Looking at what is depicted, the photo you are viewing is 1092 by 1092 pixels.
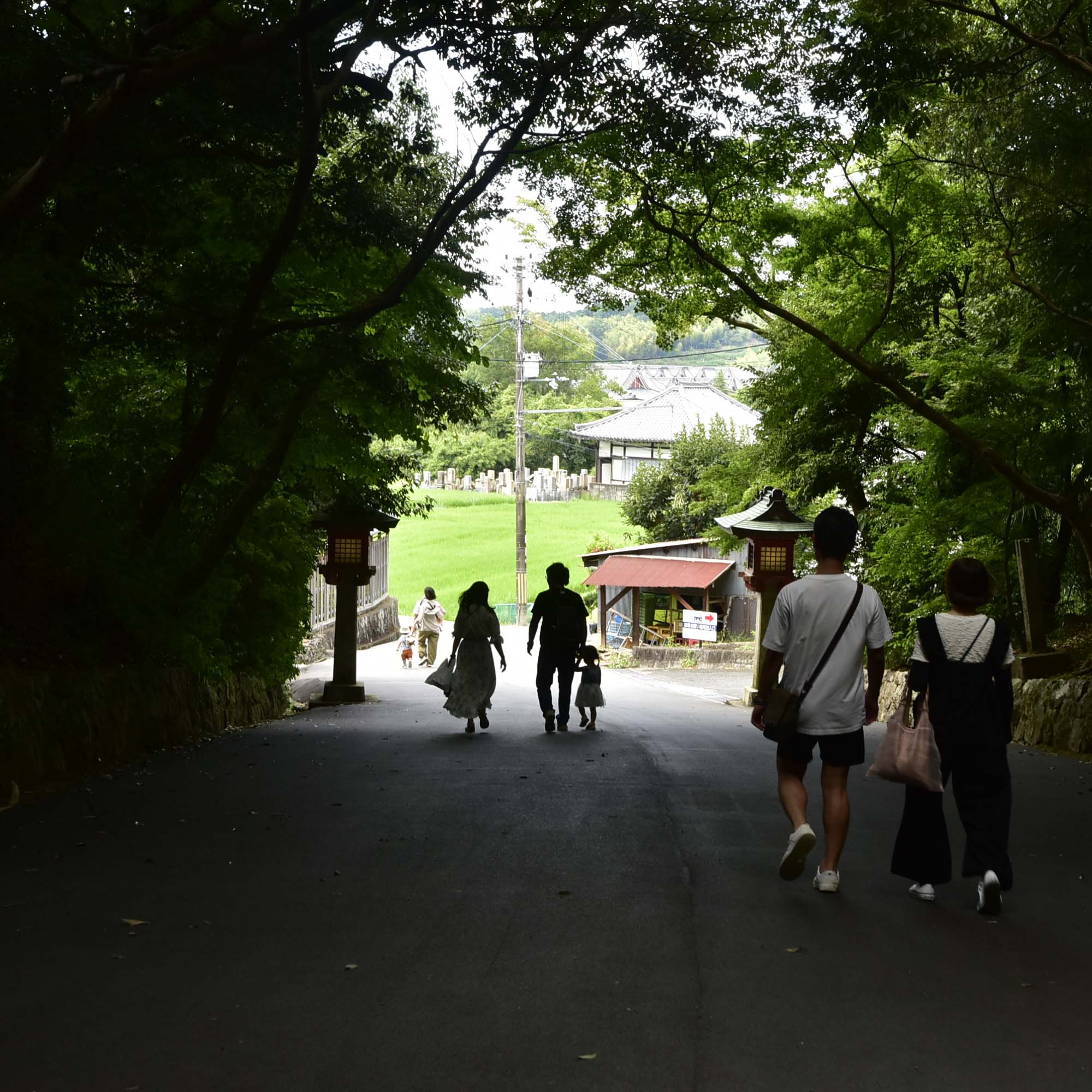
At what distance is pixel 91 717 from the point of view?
1024 cm

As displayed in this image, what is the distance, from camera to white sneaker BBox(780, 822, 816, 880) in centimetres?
615

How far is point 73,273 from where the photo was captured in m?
9.63

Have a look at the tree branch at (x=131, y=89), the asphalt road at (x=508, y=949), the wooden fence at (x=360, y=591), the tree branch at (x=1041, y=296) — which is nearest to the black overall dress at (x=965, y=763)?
the asphalt road at (x=508, y=949)

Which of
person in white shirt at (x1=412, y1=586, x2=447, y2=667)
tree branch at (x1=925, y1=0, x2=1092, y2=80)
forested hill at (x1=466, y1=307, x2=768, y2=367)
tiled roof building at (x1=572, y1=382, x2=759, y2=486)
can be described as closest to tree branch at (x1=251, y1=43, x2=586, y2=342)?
tree branch at (x1=925, y1=0, x2=1092, y2=80)

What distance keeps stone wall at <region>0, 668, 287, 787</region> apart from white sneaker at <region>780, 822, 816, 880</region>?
5.62 metres

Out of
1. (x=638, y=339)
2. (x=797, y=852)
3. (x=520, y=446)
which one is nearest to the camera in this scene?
(x=797, y=852)

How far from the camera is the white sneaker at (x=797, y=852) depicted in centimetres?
615

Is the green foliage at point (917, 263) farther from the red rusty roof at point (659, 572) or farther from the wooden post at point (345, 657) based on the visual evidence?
the red rusty roof at point (659, 572)

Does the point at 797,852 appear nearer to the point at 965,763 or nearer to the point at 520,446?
the point at 965,763

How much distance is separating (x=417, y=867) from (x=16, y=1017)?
8.36 ft

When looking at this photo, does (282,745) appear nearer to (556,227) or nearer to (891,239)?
(556,227)

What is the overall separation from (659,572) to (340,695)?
73.4ft

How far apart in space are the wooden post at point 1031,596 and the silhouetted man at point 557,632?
553cm

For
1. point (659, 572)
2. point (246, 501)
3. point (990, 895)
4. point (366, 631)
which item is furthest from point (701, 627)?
point (990, 895)
